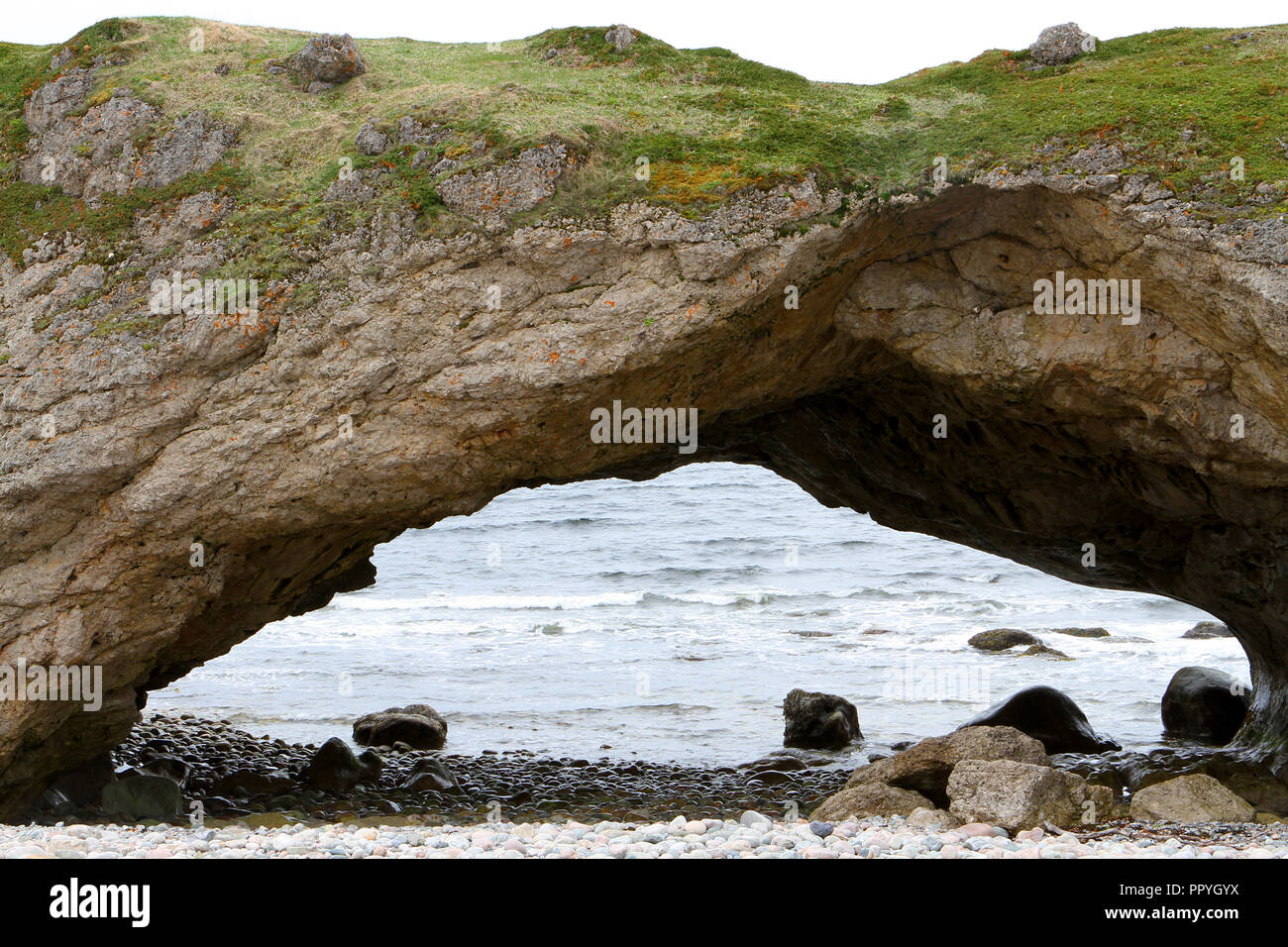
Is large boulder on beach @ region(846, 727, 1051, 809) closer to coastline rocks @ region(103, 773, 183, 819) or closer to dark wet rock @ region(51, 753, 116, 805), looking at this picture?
coastline rocks @ region(103, 773, 183, 819)

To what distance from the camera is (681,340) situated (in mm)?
10695

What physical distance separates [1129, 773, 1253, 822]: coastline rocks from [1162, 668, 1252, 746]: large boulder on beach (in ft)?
22.3

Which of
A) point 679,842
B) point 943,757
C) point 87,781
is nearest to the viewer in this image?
point 679,842

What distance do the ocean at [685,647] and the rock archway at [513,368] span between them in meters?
7.06

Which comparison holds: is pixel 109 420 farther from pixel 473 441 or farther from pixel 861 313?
pixel 861 313

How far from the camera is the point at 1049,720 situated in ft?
52.7

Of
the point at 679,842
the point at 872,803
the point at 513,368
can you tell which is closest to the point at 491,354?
the point at 513,368

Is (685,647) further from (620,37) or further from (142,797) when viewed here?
(620,37)

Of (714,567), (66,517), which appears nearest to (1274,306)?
(66,517)

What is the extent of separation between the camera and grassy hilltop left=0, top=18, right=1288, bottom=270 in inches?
423

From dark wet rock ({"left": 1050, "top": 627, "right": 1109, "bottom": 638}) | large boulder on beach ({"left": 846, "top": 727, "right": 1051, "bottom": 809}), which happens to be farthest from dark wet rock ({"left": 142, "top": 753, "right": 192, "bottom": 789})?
dark wet rock ({"left": 1050, "top": 627, "right": 1109, "bottom": 638})

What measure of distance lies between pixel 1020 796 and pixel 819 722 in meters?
7.66

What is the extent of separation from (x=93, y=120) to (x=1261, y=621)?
1589 centimetres

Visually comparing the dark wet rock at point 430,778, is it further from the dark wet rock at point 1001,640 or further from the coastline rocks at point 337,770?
the dark wet rock at point 1001,640
